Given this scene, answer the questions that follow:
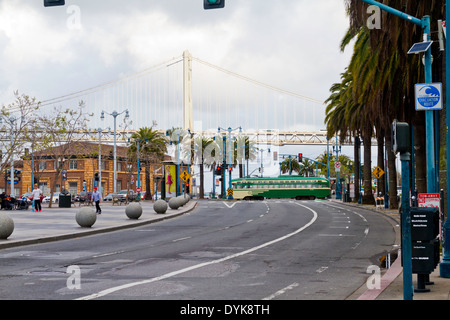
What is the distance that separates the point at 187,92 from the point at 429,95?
98.8 m

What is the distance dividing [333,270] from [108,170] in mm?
97857

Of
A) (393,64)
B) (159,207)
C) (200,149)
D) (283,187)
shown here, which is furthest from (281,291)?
(200,149)

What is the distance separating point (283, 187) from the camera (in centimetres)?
8625

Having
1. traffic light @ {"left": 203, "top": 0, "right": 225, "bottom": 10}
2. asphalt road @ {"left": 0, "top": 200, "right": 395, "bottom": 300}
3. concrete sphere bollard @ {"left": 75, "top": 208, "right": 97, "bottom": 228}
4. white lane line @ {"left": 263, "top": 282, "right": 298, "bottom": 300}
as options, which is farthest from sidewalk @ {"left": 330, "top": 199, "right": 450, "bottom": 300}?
concrete sphere bollard @ {"left": 75, "top": 208, "right": 97, "bottom": 228}

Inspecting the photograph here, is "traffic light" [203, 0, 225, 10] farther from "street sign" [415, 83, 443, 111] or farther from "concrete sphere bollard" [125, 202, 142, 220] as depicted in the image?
"concrete sphere bollard" [125, 202, 142, 220]

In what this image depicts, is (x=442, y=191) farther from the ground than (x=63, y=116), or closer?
closer

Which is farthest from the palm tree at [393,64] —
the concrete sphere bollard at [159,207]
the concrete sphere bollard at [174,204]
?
the concrete sphere bollard at [174,204]

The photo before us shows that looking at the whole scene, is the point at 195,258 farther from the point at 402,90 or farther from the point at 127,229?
the point at 402,90

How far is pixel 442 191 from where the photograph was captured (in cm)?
1639

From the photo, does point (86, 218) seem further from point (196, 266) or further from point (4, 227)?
point (196, 266)

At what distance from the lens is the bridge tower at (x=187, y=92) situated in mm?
105500

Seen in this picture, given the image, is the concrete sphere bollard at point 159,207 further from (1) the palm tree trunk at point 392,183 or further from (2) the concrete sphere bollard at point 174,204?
(1) the palm tree trunk at point 392,183

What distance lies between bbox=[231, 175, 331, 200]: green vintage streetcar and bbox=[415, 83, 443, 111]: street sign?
2782 inches
